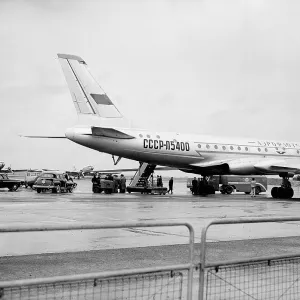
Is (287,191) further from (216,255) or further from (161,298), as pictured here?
(161,298)

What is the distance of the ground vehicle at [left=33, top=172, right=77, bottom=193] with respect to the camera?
39438 millimetres

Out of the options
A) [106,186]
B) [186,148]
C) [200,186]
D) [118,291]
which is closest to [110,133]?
[186,148]

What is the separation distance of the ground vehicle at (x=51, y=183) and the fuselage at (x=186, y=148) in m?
9.32

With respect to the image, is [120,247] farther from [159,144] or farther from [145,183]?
[145,183]

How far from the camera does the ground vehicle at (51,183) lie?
39438 millimetres

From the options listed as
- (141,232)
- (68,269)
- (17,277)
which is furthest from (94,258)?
(141,232)

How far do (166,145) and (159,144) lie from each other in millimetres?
567

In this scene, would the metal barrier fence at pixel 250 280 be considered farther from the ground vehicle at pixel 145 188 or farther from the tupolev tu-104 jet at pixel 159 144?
the ground vehicle at pixel 145 188

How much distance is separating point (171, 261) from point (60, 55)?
26.0 meters

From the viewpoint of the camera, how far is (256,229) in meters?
14.6

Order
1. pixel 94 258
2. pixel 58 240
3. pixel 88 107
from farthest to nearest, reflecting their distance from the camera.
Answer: pixel 88 107 → pixel 58 240 → pixel 94 258

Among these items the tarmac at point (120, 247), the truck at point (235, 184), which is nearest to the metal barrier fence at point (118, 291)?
the tarmac at point (120, 247)

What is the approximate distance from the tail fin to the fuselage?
5.29ft

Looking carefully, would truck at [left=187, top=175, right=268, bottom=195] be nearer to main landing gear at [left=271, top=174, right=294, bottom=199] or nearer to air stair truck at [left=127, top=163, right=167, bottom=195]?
air stair truck at [left=127, top=163, right=167, bottom=195]
